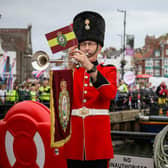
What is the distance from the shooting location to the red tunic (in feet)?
9.60

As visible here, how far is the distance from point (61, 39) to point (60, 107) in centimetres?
77

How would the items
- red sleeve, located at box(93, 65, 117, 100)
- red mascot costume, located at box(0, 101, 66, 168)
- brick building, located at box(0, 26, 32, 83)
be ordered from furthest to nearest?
brick building, located at box(0, 26, 32, 83), red mascot costume, located at box(0, 101, 66, 168), red sleeve, located at box(93, 65, 117, 100)

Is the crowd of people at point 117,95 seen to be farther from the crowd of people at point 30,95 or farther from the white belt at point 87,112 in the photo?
the white belt at point 87,112

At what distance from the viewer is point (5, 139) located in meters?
4.29

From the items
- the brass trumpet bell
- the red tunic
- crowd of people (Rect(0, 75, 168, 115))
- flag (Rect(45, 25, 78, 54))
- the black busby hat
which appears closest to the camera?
Result: the red tunic

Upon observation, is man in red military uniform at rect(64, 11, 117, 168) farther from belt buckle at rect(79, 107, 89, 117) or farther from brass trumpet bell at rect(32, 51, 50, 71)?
brass trumpet bell at rect(32, 51, 50, 71)

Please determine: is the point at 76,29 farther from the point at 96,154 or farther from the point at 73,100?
the point at 96,154

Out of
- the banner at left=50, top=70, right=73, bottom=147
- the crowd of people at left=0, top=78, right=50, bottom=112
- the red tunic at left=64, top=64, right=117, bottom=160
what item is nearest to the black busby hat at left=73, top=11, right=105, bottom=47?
the red tunic at left=64, top=64, right=117, bottom=160

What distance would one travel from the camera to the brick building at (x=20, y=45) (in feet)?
189

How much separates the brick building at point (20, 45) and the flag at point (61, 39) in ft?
173

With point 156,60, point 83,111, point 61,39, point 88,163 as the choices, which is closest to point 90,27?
point 61,39

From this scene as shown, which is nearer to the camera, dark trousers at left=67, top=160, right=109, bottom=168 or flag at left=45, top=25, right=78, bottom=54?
dark trousers at left=67, top=160, right=109, bottom=168

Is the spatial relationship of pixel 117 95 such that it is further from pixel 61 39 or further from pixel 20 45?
pixel 20 45

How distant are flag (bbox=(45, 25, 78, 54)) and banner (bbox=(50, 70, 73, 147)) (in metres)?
0.34
